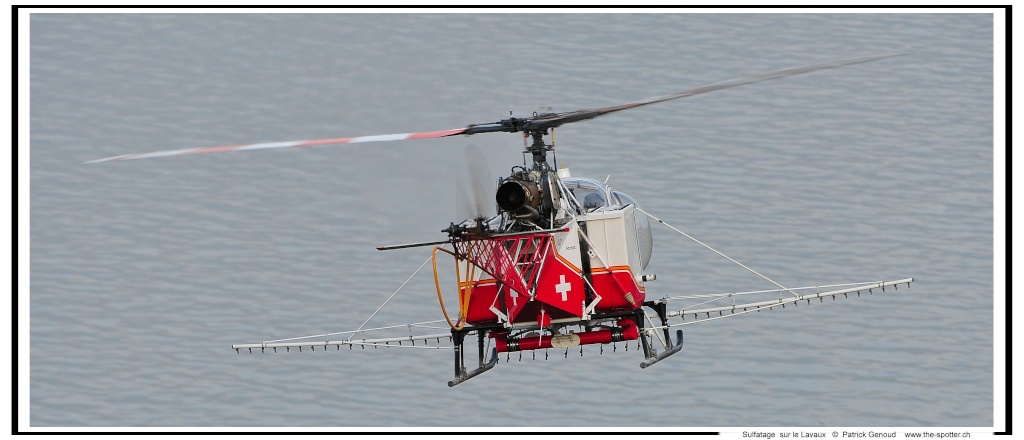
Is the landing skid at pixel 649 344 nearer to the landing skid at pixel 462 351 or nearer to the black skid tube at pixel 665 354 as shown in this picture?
the black skid tube at pixel 665 354

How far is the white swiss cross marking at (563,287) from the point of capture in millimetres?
34594

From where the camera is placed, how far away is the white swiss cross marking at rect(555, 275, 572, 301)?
3459 cm

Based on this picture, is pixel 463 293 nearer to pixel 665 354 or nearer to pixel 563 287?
pixel 563 287

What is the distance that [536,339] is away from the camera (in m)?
35.5

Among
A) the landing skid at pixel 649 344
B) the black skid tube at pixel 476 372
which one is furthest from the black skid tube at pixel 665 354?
the black skid tube at pixel 476 372

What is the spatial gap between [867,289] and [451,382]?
8534mm

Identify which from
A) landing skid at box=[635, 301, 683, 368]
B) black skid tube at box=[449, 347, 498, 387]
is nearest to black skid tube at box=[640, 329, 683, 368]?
landing skid at box=[635, 301, 683, 368]

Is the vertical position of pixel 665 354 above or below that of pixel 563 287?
below

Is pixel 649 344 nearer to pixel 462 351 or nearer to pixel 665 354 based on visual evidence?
pixel 665 354

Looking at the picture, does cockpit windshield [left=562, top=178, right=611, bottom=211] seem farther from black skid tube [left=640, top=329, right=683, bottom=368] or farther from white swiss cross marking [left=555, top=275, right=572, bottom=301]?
black skid tube [left=640, top=329, right=683, bottom=368]

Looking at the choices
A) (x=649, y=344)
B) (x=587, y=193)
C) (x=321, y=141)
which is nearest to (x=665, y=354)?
(x=649, y=344)

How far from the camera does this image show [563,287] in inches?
1364

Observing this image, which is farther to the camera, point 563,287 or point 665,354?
point 665,354

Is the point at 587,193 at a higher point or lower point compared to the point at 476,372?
higher
